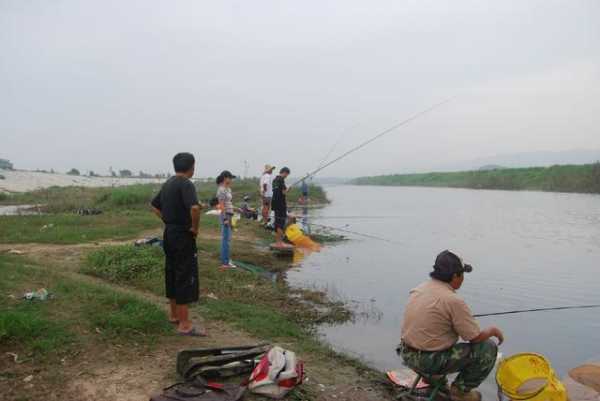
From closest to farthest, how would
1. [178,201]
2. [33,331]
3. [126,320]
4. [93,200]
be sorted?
[33,331], [178,201], [126,320], [93,200]

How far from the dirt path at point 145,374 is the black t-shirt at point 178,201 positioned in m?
1.24

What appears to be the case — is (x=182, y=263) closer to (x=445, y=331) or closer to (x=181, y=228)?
(x=181, y=228)

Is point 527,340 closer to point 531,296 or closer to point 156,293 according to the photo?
point 531,296

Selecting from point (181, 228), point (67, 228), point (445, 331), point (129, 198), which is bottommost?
point (445, 331)

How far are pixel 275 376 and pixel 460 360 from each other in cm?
152

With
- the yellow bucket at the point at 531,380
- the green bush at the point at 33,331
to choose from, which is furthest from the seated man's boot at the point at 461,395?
the green bush at the point at 33,331

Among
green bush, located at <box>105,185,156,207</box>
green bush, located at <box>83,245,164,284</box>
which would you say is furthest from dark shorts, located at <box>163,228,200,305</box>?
green bush, located at <box>105,185,156,207</box>

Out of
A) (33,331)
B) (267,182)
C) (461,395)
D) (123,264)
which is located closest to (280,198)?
(267,182)

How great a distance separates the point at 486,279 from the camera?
32.5 ft

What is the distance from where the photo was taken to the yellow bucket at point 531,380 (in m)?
3.79

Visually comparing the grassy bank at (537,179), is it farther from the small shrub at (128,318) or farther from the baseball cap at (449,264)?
the small shrub at (128,318)

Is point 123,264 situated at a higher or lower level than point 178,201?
lower

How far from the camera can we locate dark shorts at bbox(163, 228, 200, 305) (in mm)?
4793

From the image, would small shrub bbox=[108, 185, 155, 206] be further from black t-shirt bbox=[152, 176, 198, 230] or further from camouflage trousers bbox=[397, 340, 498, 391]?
camouflage trousers bbox=[397, 340, 498, 391]
